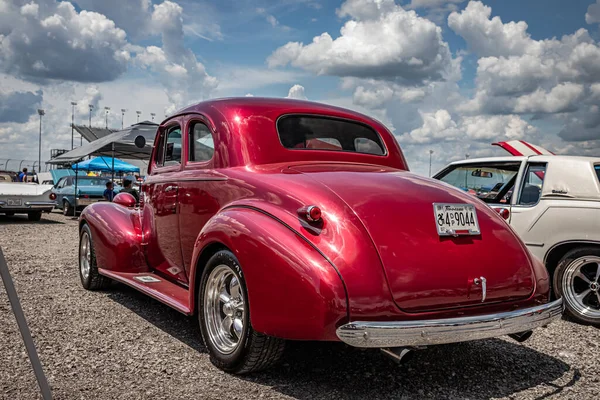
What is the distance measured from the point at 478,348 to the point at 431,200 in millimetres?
1543

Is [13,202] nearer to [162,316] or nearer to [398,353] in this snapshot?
[162,316]

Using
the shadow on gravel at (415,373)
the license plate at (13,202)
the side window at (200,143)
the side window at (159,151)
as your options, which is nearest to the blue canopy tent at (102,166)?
the license plate at (13,202)

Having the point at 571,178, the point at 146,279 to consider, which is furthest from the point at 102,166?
the point at 571,178

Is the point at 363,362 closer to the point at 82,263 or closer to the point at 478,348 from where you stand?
the point at 478,348

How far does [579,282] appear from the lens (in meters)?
5.23

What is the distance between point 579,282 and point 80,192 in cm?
1641

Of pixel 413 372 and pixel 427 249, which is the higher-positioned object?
pixel 427 249

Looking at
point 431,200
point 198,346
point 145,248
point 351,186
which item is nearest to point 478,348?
point 431,200

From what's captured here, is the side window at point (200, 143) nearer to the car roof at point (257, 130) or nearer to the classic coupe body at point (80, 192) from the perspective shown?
the car roof at point (257, 130)

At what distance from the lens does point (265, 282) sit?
3020 mm

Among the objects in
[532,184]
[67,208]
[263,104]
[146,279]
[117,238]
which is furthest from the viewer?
[67,208]

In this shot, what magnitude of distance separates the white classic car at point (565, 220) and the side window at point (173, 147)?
121 inches

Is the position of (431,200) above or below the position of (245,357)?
above

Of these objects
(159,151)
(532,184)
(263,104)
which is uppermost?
(263,104)
